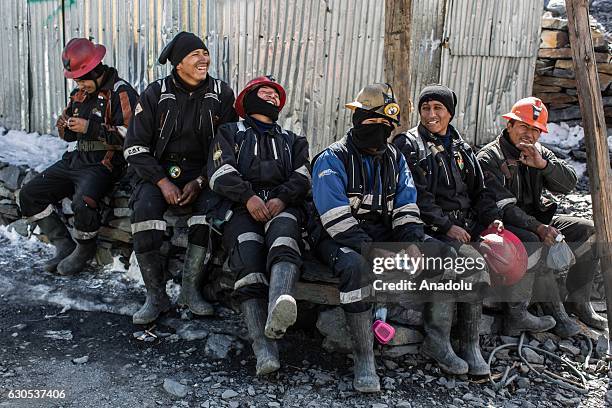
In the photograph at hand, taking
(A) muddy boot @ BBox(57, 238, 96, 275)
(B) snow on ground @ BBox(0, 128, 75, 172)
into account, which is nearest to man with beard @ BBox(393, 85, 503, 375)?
(A) muddy boot @ BBox(57, 238, 96, 275)

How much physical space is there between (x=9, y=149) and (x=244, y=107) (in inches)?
164

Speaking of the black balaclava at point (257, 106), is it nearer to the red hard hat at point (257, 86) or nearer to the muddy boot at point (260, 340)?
the red hard hat at point (257, 86)

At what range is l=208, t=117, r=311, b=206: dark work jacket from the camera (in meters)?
4.81

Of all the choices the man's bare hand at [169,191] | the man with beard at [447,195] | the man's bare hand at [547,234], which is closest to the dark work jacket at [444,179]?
the man with beard at [447,195]

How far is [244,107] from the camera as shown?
5.17 metres

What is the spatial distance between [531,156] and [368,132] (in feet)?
4.92

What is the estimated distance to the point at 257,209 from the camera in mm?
4715

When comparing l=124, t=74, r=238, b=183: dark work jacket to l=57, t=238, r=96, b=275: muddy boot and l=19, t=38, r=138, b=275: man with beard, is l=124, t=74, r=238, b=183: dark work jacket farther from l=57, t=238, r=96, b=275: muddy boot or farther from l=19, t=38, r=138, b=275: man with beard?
l=57, t=238, r=96, b=275: muddy boot

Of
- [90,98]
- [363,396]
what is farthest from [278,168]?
[90,98]

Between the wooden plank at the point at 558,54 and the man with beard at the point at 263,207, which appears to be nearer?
the man with beard at the point at 263,207

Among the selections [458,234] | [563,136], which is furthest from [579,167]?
[458,234]

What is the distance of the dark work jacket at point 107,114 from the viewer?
5906 millimetres

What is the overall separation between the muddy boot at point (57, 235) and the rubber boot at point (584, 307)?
4.65 metres

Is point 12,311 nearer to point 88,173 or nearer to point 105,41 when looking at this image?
point 88,173
